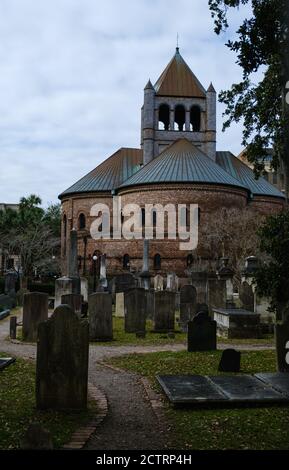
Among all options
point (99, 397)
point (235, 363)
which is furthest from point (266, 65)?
point (99, 397)

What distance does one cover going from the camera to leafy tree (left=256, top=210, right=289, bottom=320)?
31.2ft

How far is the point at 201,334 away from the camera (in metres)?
11.5

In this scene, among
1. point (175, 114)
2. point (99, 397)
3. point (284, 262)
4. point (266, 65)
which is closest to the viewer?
point (99, 397)

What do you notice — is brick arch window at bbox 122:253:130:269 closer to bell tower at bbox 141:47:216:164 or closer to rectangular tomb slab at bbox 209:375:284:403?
bell tower at bbox 141:47:216:164

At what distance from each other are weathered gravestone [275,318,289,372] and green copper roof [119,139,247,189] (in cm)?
3454

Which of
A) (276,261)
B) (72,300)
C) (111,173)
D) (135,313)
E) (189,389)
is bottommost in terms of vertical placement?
(189,389)

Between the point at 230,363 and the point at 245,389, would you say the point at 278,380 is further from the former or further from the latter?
the point at 230,363

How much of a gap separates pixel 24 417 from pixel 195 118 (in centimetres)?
5149

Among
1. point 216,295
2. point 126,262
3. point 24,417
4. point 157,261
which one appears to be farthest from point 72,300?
point 126,262

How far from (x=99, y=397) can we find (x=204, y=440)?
239cm

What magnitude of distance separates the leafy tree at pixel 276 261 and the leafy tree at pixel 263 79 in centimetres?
118

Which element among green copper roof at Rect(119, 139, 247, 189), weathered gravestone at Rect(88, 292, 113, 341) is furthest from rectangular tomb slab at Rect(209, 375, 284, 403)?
green copper roof at Rect(119, 139, 247, 189)

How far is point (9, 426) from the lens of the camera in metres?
5.56
